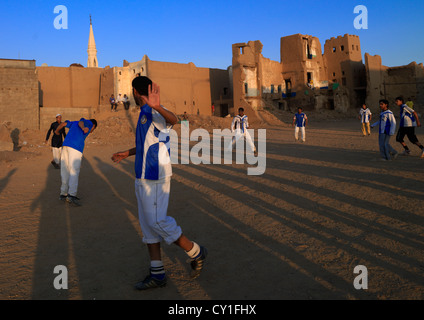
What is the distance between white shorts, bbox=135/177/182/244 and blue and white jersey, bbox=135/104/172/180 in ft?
0.27

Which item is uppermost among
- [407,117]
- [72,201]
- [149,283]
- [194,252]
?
[407,117]

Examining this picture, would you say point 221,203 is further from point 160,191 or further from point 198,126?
point 198,126

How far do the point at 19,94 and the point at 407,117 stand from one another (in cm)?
2308

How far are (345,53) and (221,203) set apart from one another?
3787cm

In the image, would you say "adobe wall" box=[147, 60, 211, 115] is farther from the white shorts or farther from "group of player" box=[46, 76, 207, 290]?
the white shorts

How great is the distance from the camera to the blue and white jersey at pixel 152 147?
311 cm

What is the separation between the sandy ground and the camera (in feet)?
10.00

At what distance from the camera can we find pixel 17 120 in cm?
2241

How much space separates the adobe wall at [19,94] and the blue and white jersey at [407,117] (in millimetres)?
22209

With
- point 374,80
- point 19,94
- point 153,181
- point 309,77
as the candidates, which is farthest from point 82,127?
point 374,80

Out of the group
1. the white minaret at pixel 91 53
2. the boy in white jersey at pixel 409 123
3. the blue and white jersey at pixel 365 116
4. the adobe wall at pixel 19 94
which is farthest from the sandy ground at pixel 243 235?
the white minaret at pixel 91 53

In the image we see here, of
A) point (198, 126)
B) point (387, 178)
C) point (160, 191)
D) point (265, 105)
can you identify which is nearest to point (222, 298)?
point (160, 191)

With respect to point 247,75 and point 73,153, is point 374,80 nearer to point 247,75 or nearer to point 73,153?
point 247,75

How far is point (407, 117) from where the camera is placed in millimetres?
9234
